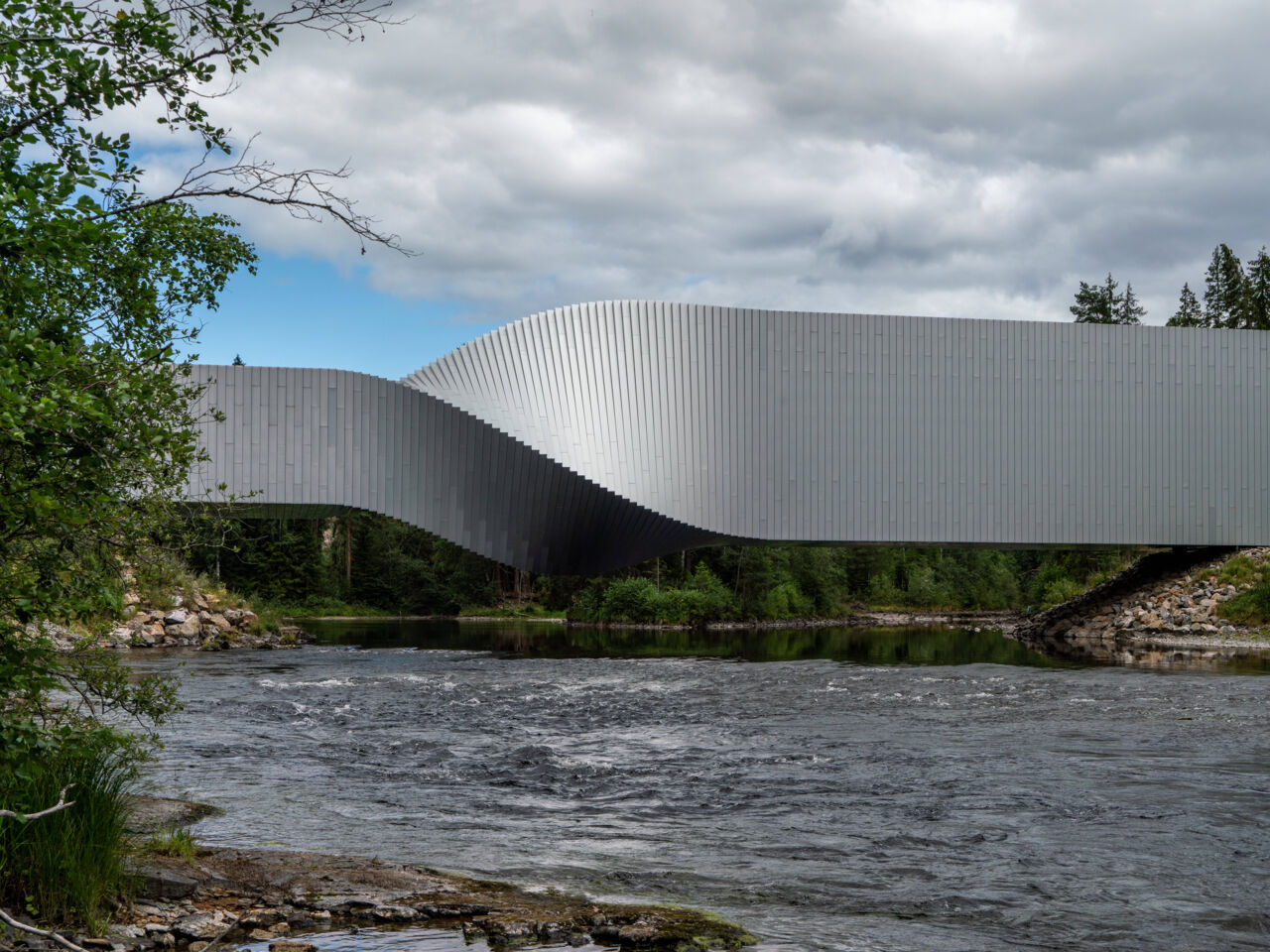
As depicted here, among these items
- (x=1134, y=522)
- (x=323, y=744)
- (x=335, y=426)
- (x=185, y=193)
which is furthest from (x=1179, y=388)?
(x=185, y=193)

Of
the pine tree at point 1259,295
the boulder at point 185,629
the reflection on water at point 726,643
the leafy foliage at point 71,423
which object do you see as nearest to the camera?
the leafy foliage at point 71,423

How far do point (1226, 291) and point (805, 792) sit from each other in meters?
53.7

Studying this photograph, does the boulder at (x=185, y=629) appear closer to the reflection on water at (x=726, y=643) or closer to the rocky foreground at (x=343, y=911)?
the reflection on water at (x=726, y=643)

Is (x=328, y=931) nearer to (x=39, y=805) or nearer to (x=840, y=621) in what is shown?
(x=39, y=805)

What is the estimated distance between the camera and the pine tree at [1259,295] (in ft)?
172

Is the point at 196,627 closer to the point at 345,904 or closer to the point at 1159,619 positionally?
the point at 345,904

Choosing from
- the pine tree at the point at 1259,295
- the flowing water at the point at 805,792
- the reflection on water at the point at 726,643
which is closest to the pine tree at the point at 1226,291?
the pine tree at the point at 1259,295

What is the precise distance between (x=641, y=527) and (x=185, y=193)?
19.6 metres

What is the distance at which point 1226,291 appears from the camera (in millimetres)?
54094

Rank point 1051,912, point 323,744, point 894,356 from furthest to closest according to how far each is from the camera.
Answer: point 894,356, point 323,744, point 1051,912

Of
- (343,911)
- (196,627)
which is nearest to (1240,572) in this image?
(196,627)

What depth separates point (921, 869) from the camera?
20.8 ft

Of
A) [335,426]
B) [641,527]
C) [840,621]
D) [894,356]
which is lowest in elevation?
[840,621]

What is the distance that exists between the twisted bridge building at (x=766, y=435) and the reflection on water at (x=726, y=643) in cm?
248
